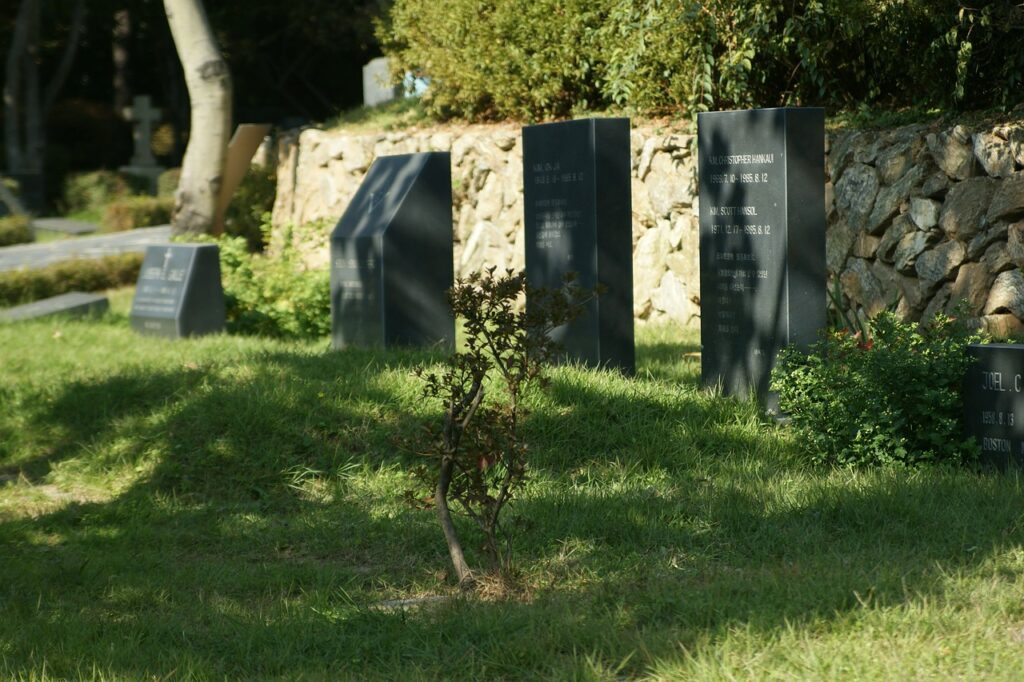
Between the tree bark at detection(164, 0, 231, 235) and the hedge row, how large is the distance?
2.80 metres

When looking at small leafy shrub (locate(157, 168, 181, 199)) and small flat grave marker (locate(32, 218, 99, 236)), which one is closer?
small flat grave marker (locate(32, 218, 99, 236))

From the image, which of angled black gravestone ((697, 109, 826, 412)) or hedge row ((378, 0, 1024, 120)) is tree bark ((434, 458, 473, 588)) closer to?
angled black gravestone ((697, 109, 826, 412))

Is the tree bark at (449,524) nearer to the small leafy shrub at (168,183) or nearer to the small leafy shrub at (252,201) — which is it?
the small leafy shrub at (252,201)

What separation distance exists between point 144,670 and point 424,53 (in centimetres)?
1243

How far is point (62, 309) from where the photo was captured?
12.5 meters

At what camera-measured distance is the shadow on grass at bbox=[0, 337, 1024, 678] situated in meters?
4.17

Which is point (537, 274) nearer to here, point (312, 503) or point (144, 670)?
point (312, 503)

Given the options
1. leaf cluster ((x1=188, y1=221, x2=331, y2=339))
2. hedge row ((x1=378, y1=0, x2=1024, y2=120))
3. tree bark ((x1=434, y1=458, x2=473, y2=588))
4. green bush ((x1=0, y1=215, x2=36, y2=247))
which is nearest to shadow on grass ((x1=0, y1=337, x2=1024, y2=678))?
tree bark ((x1=434, y1=458, x2=473, y2=588))

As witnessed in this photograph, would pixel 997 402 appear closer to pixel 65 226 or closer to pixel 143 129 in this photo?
pixel 65 226

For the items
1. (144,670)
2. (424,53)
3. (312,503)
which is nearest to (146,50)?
(424,53)

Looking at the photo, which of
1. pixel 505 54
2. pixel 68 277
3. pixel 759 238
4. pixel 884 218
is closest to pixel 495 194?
pixel 505 54

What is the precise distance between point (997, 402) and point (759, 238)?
6.41ft

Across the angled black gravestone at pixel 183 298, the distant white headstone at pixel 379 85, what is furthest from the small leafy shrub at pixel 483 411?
the distant white headstone at pixel 379 85

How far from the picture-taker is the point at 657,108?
499 inches
